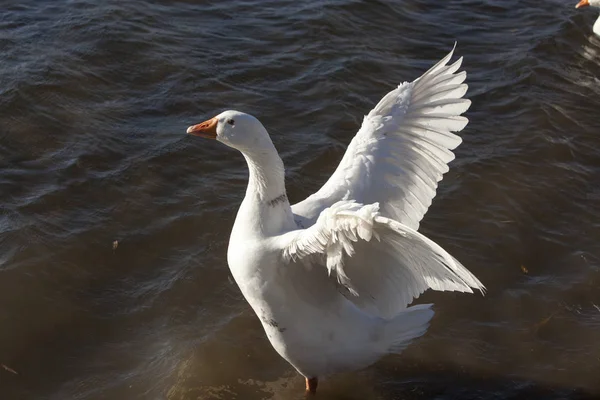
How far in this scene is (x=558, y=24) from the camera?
37.4 ft

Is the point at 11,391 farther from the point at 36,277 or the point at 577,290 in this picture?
the point at 577,290

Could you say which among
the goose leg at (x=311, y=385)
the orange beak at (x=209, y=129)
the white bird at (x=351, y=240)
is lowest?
the goose leg at (x=311, y=385)

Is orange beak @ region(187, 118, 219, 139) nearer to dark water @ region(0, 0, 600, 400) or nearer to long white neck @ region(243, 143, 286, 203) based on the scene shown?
long white neck @ region(243, 143, 286, 203)

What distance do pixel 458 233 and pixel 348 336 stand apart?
2.25 metres

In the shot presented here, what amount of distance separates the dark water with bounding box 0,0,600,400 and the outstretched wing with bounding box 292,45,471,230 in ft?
3.99

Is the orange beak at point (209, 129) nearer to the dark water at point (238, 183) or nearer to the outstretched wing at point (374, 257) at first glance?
the outstretched wing at point (374, 257)

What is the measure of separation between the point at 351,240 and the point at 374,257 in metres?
0.40

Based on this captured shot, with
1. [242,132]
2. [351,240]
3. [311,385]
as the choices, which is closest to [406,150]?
[242,132]

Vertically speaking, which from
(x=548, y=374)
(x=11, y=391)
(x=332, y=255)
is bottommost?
(x=11, y=391)

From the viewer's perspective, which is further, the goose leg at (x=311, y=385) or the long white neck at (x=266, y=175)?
the goose leg at (x=311, y=385)

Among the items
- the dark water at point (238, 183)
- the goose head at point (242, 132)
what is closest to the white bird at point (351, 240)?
the goose head at point (242, 132)

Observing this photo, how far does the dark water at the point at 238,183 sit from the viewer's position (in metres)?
5.95

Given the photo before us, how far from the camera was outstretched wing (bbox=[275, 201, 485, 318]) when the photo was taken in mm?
4102

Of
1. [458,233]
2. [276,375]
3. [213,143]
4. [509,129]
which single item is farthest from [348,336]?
[509,129]
